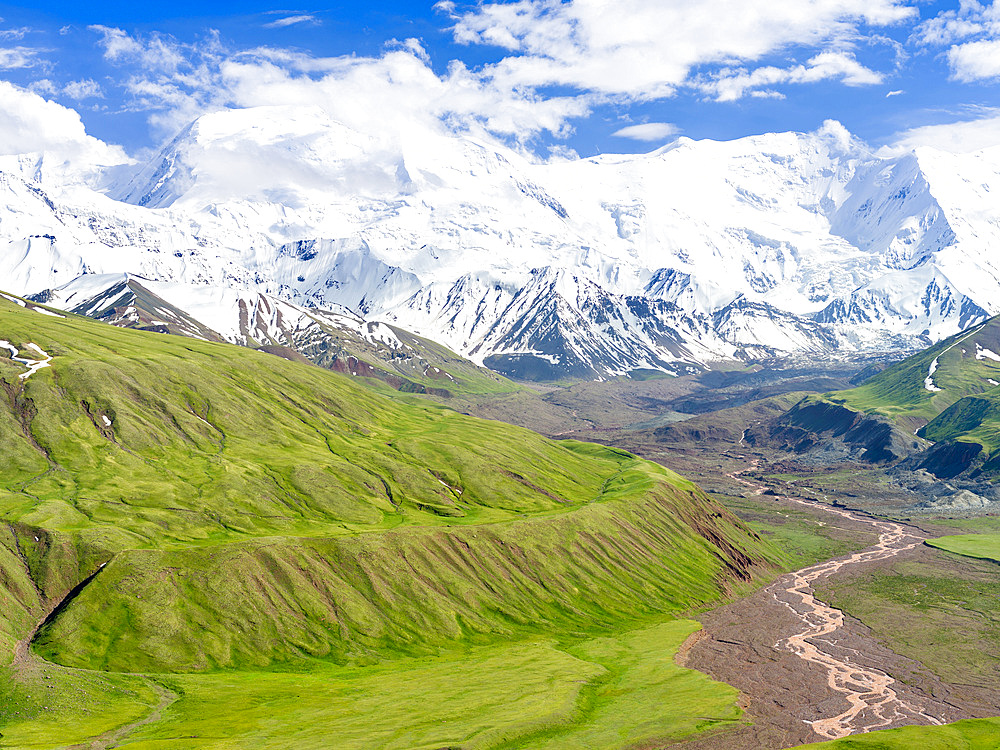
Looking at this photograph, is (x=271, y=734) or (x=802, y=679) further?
(x=802, y=679)

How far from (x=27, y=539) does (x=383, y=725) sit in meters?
103

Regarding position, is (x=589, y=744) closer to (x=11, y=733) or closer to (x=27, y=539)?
(x=11, y=733)

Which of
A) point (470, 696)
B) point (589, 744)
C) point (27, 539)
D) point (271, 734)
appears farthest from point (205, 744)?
point (27, 539)

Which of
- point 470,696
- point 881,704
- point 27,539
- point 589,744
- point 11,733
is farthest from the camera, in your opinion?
point 27,539

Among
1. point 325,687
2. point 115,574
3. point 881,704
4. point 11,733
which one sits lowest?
point 881,704

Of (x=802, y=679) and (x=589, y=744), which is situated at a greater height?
(x=589, y=744)

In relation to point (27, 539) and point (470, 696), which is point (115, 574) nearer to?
point (27, 539)

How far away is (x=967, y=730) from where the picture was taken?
14138 centimetres

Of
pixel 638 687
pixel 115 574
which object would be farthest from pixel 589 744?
pixel 115 574

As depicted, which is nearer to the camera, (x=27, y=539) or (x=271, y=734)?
(x=271, y=734)

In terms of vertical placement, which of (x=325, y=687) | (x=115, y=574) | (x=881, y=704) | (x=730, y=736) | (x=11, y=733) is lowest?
(x=881, y=704)

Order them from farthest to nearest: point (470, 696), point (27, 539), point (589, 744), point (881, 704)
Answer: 1. point (27, 539)
2. point (881, 704)
3. point (470, 696)
4. point (589, 744)

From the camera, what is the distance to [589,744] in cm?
14600

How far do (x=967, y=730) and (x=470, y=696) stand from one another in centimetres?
8842
